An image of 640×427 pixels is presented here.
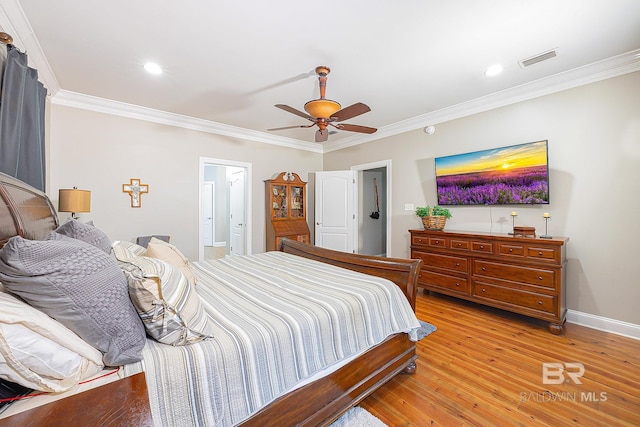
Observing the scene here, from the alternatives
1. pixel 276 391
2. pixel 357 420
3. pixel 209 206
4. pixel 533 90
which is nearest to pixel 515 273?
pixel 533 90

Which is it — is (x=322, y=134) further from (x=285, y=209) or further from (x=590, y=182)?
(x=590, y=182)

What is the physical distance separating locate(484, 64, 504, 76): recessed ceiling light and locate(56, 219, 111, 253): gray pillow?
3.64m

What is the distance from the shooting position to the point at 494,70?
2.74m

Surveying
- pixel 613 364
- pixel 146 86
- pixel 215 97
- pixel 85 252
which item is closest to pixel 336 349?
pixel 85 252

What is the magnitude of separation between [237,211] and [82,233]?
396 centimetres

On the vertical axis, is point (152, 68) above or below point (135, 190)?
above

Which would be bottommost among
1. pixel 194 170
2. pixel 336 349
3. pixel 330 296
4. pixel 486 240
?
pixel 336 349

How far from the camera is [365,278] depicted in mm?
1937

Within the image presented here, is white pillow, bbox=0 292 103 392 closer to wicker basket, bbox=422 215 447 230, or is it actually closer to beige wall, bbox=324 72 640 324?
wicker basket, bbox=422 215 447 230

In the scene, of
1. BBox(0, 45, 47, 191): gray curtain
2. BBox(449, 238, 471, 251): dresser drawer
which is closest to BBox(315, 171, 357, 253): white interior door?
BBox(449, 238, 471, 251): dresser drawer

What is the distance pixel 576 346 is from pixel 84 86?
5791 millimetres

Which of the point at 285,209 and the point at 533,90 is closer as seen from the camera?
the point at 533,90

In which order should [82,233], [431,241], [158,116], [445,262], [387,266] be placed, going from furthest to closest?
1. [158,116]
2. [431,241]
3. [445,262]
4. [387,266]
5. [82,233]

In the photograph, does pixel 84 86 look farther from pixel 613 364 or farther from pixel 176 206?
pixel 613 364
